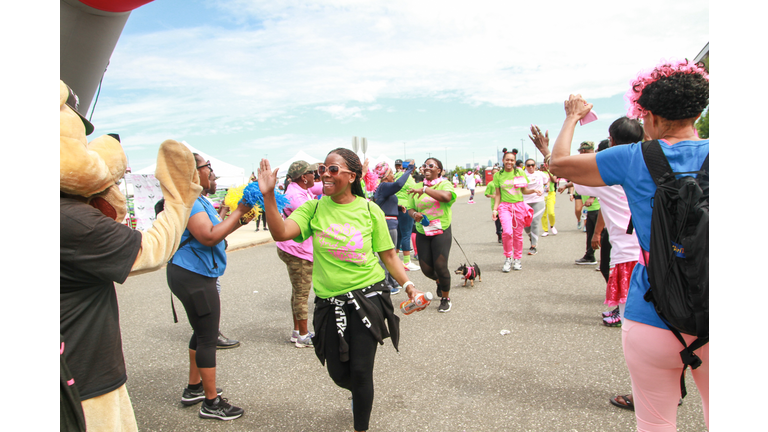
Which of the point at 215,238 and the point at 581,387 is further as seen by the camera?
the point at 581,387

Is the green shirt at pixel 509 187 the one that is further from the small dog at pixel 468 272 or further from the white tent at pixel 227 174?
the white tent at pixel 227 174

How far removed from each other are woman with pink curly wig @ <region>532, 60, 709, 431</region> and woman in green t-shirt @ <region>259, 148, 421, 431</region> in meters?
1.11

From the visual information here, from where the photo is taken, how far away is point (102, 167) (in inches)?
65.5

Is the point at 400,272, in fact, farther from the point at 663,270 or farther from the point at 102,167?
the point at 102,167

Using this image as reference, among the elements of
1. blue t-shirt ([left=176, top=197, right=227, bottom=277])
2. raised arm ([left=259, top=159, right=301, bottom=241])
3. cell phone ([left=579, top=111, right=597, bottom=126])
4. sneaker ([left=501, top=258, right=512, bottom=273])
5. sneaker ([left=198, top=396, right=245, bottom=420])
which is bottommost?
sneaker ([left=501, top=258, right=512, bottom=273])

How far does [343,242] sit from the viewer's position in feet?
8.80

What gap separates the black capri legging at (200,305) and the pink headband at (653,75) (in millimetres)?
2839

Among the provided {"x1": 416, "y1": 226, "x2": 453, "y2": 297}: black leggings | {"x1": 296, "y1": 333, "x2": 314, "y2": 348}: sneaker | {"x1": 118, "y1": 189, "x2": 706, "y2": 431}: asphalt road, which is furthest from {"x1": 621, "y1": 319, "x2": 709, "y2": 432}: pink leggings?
{"x1": 416, "y1": 226, "x2": 453, "y2": 297}: black leggings

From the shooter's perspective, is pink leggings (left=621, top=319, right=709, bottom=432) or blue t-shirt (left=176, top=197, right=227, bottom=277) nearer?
pink leggings (left=621, top=319, right=709, bottom=432)

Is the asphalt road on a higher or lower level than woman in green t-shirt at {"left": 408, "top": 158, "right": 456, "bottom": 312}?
lower

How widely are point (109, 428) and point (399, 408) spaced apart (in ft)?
6.50

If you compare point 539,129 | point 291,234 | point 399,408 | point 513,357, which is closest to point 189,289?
point 291,234

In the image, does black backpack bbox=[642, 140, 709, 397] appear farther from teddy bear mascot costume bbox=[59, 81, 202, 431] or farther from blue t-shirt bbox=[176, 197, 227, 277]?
blue t-shirt bbox=[176, 197, 227, 277]

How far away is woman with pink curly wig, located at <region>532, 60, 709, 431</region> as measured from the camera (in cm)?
175
